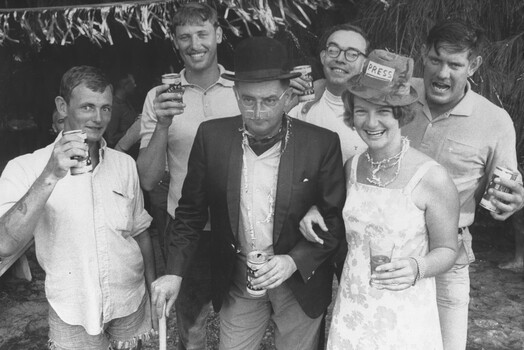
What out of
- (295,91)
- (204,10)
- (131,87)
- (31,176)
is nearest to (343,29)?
(295,91)

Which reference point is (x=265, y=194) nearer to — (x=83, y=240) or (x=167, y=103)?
(x=167, y=103)

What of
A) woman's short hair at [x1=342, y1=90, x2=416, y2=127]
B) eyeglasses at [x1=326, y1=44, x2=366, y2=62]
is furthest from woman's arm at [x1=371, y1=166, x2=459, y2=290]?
eyeglasses at [x1=326, y1=44, x2=366, y2=62]

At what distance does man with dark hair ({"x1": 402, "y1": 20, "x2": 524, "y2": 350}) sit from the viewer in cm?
239

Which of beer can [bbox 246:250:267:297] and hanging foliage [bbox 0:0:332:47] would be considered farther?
hanging foliage [bbox 0:0:332:47]

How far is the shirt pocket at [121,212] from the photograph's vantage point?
2195 millimetres

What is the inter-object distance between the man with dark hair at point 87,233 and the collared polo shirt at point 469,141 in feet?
4.70

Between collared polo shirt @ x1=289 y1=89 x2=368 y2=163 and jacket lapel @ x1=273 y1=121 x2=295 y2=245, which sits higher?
collared polo shirt @ x1=289 y1=89 x2=368 y2=163

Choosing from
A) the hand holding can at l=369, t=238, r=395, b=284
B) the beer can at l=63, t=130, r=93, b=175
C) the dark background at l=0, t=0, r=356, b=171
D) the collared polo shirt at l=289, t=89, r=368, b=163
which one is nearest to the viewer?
the hand holding can at l=369, t=238, r=395, b=284

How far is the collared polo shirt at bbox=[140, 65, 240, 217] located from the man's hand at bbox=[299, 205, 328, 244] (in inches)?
32.9

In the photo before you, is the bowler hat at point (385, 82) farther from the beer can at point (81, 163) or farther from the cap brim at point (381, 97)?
the beer can at point (81, 163)

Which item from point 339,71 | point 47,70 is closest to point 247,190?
point 339,71

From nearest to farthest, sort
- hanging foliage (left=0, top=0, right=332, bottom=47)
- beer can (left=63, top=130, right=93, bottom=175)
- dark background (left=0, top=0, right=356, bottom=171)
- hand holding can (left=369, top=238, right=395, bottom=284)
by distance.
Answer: hand holding can (left=369, top=238, right=395, bottom=284) → beer can (left=63, top=130, right=93, bottom=175) → hanging foliage (left=0, top=0, right=332, bottom=47) → dark background (left=0, top=0, right=356, bottom=171)

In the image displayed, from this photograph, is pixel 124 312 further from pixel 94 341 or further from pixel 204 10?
pixel 204 10

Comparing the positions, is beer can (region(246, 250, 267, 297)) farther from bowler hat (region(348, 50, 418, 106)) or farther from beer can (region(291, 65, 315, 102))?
beer can (region(291, 65, 315, 102))
